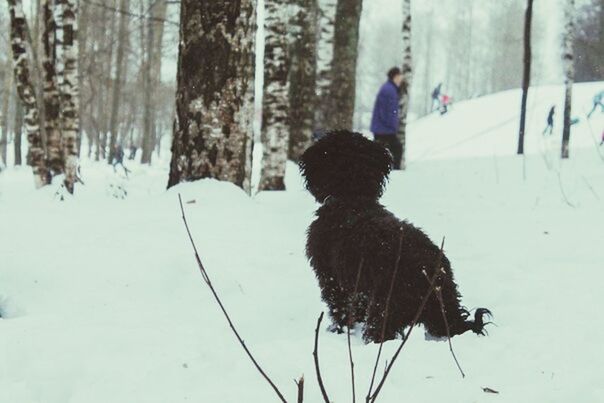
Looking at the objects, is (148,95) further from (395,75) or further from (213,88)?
(213,88)

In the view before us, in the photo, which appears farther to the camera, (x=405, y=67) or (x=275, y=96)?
(x=405, y=67)

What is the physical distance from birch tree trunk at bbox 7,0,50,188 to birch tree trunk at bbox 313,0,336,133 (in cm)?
520

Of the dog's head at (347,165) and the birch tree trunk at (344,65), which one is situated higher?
the birch tree trunk at (344,65)

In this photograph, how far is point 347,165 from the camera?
12.3 feet

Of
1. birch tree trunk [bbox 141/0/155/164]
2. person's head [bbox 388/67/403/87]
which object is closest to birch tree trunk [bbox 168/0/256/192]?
person's head [bbox 388/67/403/87]

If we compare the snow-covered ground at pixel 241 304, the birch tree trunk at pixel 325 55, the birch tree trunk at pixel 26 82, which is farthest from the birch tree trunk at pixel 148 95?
the snow-covered ground at pixel 241 304

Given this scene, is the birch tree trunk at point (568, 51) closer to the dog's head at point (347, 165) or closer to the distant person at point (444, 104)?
the dog's head at point (347, 165)

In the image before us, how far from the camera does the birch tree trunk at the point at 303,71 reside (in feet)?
32.8

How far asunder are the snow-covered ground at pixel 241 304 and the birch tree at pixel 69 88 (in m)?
2.45

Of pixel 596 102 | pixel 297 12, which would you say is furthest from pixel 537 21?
pixel 297 12

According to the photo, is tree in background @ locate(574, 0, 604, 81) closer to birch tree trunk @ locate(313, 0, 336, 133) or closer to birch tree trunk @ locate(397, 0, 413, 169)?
birch tree trunk @ locate(397, 0, 413, 169)

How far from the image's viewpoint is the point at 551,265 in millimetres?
4453

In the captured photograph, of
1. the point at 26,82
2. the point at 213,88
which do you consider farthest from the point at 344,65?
the point at 213,88

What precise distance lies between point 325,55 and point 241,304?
8.04 meters
